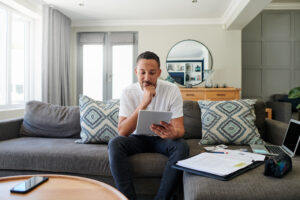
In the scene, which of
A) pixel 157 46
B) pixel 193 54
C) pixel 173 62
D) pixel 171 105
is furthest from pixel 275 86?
pixel 171 105

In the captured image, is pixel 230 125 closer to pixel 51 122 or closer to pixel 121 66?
pixel 51 122

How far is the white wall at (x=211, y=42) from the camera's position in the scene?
448 cm

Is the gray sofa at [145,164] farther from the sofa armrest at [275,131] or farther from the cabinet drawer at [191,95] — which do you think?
the cabinet drawer at [191,95]

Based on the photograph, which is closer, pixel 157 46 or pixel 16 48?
pixel 16 48

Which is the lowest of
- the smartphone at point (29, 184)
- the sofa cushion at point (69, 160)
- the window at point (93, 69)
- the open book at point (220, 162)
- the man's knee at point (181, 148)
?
the sofa cushion at point (69, 160)

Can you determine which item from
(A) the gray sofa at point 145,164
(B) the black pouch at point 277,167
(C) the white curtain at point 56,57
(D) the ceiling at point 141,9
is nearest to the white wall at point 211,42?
(D) the ceiling at point 141,9

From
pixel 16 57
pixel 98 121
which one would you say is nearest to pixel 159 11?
pixel 16 57

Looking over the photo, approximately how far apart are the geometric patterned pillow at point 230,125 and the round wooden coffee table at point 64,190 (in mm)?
1016

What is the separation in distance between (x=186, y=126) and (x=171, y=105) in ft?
1.35

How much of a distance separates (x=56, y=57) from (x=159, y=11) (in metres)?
2.01

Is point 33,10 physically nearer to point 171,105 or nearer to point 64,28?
point 64,28

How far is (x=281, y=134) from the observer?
1.71 metres

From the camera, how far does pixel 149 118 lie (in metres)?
1.38

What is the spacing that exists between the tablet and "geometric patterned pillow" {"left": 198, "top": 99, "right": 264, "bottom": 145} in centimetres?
52
